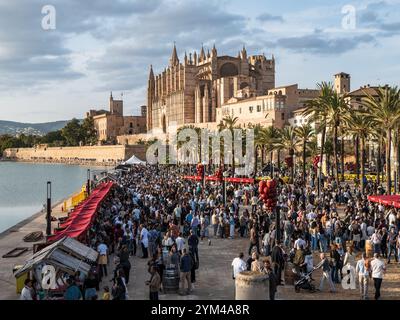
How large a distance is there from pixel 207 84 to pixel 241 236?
100 meters

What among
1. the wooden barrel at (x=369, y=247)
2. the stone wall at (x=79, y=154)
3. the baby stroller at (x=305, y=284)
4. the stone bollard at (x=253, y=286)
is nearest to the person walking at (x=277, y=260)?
the baby stroller at (x=305, y=284)

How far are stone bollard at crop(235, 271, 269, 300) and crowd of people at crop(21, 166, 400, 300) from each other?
0.87 metres

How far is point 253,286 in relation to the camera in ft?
33.6

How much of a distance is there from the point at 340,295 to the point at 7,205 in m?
45.9

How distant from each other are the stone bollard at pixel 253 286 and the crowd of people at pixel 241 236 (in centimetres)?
87

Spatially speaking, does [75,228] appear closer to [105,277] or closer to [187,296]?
[105,277]

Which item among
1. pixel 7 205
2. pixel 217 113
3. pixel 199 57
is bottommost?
pixel 7 205

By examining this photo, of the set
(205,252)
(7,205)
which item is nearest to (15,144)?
(7,205)

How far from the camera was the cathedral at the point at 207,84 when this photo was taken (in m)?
111

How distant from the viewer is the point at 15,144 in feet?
655

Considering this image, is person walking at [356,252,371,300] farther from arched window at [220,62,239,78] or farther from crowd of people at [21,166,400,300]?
arched window at [220,62,239,78]

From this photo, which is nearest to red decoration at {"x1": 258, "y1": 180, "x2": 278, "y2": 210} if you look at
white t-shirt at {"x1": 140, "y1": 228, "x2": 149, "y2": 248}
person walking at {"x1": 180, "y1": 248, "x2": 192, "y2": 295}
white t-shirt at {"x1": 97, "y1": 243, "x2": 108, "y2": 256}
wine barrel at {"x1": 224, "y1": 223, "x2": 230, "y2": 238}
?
person walking at {"x1": 180, "y1": 248, "x2": 192, "y2": 295}

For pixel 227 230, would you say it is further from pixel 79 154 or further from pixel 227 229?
pixel 79 154

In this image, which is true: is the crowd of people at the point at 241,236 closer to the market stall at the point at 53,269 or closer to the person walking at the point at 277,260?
the person walking at the point at 277,260
